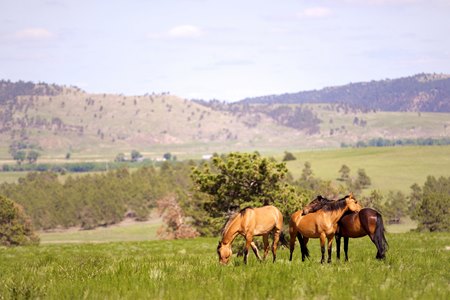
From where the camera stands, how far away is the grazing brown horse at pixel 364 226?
14.2 m

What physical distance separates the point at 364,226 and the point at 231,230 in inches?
142

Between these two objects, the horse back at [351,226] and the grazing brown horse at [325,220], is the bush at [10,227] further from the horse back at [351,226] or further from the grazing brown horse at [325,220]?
the horse back at [351,226]

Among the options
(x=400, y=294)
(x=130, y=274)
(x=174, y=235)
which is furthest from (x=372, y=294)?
(x=174, y=235)

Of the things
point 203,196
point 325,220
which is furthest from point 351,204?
point 203,196

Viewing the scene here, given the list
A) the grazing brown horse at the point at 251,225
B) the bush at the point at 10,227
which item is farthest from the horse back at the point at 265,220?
the bush at the point at 10,227

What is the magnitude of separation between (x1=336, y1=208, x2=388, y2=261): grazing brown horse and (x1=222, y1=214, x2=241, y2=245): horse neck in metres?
2.77

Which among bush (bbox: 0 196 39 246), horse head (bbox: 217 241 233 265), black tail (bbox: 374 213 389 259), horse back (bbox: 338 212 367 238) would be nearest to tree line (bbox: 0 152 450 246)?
bush (bbox: 0 196 39 246)

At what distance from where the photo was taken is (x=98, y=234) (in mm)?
154625

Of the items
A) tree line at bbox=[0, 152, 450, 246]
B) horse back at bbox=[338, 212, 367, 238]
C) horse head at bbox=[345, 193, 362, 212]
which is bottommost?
tree line at bbox=[0, 152, 450, 246]

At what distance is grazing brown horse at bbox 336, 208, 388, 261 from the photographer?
1422 centimetres

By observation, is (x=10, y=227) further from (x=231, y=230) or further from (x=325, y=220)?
(x=325, y=220)

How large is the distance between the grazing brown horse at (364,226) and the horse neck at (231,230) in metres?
2.77

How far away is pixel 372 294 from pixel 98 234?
153 meters

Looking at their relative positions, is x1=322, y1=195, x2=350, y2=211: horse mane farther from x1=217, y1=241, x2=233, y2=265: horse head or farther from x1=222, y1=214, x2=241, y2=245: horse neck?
x1=217, y1=241, x2=233, y2=265: horse head
